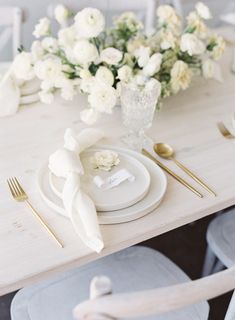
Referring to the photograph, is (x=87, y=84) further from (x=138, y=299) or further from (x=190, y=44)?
(x=138, y=299)

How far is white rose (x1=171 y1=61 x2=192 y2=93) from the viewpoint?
1.33 metres

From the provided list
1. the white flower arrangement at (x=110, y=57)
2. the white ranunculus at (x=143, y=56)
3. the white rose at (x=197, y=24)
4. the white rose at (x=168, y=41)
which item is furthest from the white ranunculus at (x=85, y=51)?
the white rose at (x=197, y=24)

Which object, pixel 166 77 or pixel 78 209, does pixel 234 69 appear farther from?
pixel 78 209

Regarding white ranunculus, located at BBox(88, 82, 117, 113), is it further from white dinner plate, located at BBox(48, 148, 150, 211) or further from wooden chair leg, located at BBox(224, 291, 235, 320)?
wooden chair leg, located at BBox(224, 291, 235, 320)

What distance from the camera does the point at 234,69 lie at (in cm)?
168

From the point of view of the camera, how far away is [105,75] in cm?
123

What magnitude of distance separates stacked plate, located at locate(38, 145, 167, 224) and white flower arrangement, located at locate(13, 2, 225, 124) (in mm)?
190

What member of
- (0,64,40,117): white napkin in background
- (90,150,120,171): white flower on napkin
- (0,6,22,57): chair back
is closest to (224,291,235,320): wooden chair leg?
(90,150,120,171): white flower on napkin

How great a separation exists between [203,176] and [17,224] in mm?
460

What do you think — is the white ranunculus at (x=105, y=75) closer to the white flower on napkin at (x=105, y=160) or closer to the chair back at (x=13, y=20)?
the white flower on napkin at (x=105, y=160)

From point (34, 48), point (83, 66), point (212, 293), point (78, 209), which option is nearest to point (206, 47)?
point (83, 66)

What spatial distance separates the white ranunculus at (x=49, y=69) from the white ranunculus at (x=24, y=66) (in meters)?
0.03

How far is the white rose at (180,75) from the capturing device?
1.33 metres

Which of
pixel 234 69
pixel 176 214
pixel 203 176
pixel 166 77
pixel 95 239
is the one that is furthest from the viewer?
pixel 234 69
